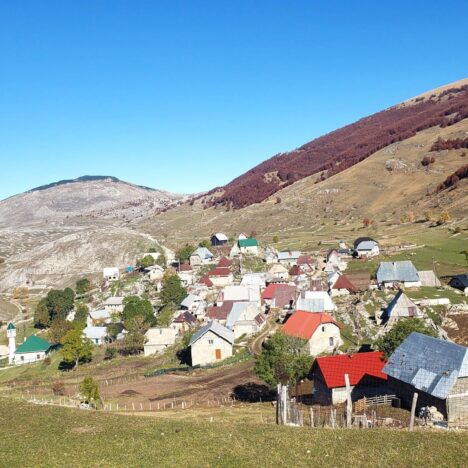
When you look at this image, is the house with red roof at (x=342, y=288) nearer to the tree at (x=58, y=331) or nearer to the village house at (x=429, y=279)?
the village house at (x=429, y=279)

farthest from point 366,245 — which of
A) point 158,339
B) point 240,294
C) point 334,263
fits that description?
point 158,339

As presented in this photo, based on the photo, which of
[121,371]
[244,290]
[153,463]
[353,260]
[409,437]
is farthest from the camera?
[353,260]

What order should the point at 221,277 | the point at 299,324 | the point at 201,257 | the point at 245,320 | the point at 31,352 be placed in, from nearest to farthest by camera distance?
the point at 299,324, the point at 245,320, the point at 31,352, the point at 221,277, the point at 201,257

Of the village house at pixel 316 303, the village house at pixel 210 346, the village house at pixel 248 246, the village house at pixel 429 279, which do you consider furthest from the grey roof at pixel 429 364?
the village house at pixel 248 246

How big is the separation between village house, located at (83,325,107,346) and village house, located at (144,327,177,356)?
15.0m

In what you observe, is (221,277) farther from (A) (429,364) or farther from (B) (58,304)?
(A) (429,364)

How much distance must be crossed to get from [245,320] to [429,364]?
45.9 m

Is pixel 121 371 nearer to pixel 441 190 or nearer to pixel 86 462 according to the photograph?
pixel 86 462

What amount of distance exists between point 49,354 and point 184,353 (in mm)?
32221

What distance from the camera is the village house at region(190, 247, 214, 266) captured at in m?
130

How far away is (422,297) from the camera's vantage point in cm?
7525

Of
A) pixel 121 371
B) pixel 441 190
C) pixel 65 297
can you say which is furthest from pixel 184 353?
pixel 441 190

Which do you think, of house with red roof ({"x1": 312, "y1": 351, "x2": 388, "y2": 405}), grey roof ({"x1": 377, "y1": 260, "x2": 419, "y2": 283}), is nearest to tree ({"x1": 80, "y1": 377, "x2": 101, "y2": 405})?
house with red roof ({"x1": 312, "y1": 351, "x2": 388, "y2": 405})

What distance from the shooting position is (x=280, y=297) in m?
88.6
